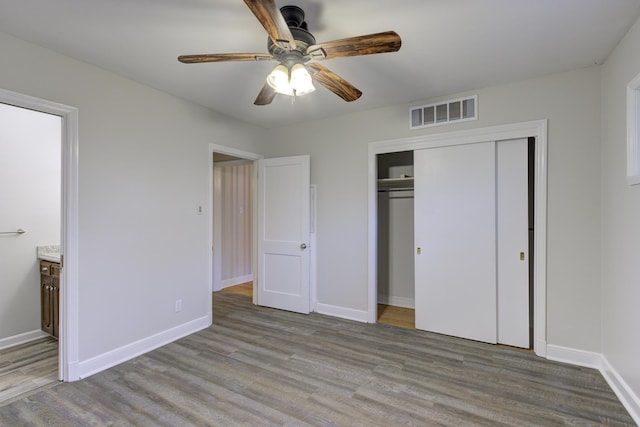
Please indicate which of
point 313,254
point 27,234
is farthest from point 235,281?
point 27,234

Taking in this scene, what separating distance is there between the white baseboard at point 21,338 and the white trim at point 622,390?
16.9ft

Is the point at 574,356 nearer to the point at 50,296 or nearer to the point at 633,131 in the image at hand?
the point at 633,131

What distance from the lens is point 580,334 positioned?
2711 millimetres

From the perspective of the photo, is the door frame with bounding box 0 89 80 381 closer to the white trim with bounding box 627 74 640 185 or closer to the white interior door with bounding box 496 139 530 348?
the white interior door with bounding box 496 139 530 348

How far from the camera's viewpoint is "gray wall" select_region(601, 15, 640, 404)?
2.04 metres

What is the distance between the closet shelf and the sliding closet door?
1.64 feet

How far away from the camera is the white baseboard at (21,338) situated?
3.06 meters

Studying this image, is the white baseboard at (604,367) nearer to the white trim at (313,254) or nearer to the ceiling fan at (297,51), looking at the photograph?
the white trim at (313,254)

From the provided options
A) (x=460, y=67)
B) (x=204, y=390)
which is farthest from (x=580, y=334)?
(x=204, y=390)

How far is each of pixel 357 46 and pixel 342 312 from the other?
3.12 m

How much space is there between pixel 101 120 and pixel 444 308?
12.4ft

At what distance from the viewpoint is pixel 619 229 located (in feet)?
7.50

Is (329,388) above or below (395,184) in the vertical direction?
below

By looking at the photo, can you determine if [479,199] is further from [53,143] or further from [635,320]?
[53,143]
